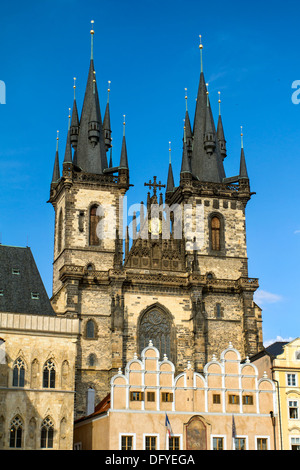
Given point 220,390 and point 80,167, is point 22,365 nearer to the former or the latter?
Answer: point 220,390

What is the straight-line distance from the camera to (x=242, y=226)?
73.7m

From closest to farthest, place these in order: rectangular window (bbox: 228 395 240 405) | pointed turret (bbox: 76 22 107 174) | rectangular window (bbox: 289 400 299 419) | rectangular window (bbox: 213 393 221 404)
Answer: rectangular window (bbox: 213 393 221 404) → rectangular window (bbox: 228 395 240 405) → rectangular window (bbox: 289 400 299 419) → pointed turret (bbox: 76 22 107 174)

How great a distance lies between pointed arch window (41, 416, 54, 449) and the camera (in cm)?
4819

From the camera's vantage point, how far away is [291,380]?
5406 cm

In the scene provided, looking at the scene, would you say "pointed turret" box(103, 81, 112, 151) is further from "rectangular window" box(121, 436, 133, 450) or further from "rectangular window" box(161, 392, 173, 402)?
"rectangular window" box(121, 436, 133, 450)

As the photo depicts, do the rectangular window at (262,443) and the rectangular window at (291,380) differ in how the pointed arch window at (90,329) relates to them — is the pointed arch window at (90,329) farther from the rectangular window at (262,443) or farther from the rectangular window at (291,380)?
the rectangular window at (262,443)

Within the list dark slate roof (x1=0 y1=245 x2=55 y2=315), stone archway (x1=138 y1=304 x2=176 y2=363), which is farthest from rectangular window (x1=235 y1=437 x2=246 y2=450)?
stone archway (x1=138 y1=304 x2=176 y2=363)

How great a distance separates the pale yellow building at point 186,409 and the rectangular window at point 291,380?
1415 millimetres

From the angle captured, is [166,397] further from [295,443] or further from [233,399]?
[295,443]

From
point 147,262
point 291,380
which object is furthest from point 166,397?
point 147,262

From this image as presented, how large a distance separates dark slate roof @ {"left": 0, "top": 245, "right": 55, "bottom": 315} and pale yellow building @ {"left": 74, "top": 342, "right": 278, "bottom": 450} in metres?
7.04

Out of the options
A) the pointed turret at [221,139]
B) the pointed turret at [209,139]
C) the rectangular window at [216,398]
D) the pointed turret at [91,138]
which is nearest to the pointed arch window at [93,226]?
the pointed turret at [91,138]
